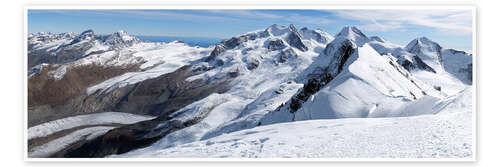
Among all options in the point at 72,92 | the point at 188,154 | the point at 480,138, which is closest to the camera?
the point at 480,138

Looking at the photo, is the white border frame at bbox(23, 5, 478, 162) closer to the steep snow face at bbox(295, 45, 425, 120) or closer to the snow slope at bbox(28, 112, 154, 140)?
the steep snow face at bbox(295, 45, 425, 120)

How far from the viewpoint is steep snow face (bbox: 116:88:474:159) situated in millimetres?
13102

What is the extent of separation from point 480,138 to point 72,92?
19518 cm

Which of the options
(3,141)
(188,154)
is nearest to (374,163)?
(188,154)

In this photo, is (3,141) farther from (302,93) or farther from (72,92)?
(72,92)

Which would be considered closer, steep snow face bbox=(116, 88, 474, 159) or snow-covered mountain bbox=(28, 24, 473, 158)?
steep snow face bbox=(116, 88, 474, 159)

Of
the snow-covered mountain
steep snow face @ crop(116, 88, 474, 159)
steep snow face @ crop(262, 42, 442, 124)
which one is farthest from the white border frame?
steep snow face @ crop(262, 42, 442, 124)

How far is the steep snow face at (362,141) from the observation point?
43.0ft

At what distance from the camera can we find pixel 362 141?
47.0 ft
